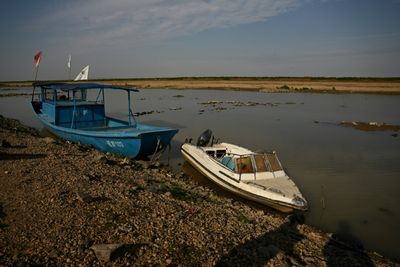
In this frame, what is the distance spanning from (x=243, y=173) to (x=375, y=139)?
45.2 ft

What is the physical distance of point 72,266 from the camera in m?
5.09

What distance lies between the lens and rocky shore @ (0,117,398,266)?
5523 millimetres

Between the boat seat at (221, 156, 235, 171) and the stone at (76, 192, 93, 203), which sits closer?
the stone at (76, 192, 93, 203)

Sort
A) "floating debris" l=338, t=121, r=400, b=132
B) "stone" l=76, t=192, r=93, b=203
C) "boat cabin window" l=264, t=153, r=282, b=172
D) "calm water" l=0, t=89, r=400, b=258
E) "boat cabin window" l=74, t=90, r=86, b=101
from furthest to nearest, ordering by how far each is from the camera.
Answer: "floating debris" l=338, t=121, r=400, b=132, "boat cabin window" l=74, t=90, r=86, b=101, "boat cabin window" l=264, t=153, r=282, b=172, "calm water" l=0, t=89, r=400, b=258, "stone" l=76, t=192, r=93, b=203

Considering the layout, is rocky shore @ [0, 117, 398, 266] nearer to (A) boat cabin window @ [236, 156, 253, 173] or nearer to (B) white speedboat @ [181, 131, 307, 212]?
(B) white speedboat @ [181, 131, 307, 212]

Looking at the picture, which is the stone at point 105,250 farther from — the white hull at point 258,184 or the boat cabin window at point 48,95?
the boat cabin window at point 48,95

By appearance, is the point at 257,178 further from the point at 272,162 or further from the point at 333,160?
the point at 333,160

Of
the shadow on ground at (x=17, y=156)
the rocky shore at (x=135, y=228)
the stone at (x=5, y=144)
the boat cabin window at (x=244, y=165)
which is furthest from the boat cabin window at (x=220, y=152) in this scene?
the stone at (x=5, y=144)

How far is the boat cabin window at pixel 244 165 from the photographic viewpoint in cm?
1059

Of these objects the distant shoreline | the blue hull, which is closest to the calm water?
the blue hull

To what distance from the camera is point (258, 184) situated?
33.2ft

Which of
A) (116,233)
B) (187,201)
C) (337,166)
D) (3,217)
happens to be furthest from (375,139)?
(3,217)

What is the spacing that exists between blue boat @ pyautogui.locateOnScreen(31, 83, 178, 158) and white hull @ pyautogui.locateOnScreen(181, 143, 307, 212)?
2262 millimetres

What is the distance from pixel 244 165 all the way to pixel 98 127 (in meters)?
10.5
